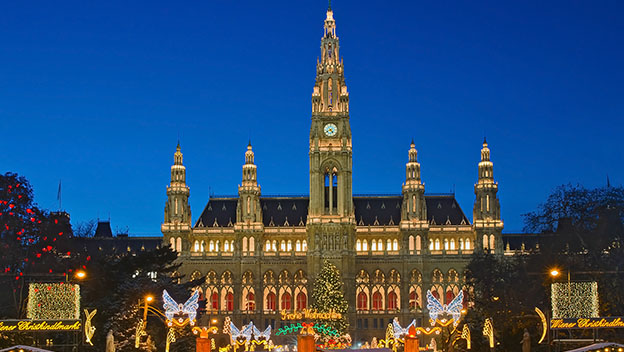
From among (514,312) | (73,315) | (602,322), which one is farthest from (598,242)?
(73,315)

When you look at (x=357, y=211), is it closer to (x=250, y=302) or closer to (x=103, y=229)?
(x=250, y=302)

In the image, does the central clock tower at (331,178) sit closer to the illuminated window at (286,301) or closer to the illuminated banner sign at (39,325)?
the illuminated window at (286,301)

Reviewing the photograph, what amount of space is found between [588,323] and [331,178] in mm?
80661

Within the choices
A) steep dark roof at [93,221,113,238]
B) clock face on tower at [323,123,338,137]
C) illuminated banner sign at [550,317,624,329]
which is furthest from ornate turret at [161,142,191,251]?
illuminated banner sign at [550,317,624,329]

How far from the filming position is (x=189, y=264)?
434ft

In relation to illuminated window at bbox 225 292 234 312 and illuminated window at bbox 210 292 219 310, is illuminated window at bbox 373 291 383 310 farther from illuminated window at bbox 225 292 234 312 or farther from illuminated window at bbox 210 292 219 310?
illuminated window at bbox 210 292 219 310

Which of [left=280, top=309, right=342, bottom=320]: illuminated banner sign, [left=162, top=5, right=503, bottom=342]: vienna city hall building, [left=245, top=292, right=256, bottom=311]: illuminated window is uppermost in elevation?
[left=162, top=5, right=503, bottom=342]: vienna city hall building

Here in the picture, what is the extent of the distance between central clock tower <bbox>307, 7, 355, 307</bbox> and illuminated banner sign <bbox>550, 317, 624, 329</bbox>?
7560cm

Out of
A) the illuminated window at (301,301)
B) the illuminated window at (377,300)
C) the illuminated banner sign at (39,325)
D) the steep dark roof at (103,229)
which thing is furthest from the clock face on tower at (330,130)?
the illuminated banner sign at (39,325)

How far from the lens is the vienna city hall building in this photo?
13012 centimetres

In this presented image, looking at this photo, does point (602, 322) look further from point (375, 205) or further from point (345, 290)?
point (375, 205)

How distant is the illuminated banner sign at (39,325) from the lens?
50.3m

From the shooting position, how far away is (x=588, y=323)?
175ft

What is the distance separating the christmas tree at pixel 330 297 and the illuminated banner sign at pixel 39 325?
221 feet
